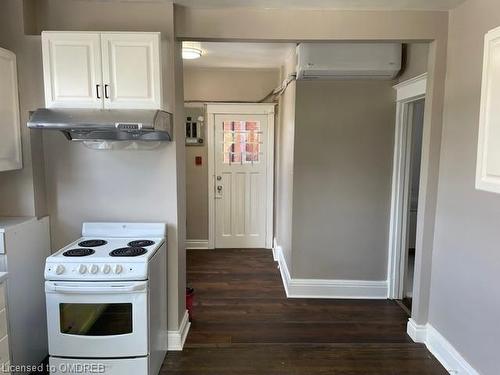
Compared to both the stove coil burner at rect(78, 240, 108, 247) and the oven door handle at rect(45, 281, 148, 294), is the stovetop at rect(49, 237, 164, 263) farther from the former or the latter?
the oven door handle at rect(45, 281, 148, 294)

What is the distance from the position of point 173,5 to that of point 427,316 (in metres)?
3.03

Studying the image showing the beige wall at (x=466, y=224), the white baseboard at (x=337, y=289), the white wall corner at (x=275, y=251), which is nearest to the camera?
the beige wall at (x=466, y=224)

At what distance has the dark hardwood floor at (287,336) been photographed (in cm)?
254

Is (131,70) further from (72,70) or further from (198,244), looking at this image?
(198,244)

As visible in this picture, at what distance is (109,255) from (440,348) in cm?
243

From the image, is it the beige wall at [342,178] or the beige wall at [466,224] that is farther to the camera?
the beige wall at [342,178]

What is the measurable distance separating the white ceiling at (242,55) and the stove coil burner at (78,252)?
2554 mm

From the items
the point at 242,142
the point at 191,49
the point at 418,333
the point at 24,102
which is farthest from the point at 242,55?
the point at 418,333

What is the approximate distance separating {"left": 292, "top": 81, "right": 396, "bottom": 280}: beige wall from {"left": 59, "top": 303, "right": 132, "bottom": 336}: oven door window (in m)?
1.96

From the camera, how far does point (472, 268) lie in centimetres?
227

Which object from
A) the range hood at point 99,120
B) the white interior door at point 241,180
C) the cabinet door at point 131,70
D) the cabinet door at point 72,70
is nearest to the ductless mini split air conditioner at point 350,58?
the cabinet door at point 131,70

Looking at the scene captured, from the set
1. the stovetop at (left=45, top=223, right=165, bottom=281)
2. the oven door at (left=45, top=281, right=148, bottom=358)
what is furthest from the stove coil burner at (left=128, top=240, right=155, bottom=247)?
the oven door at (left=45, top=281, right=148, bottom=358)

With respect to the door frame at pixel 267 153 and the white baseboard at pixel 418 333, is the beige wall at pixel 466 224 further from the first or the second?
the door frame at pixel 267 153

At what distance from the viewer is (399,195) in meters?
3.51
